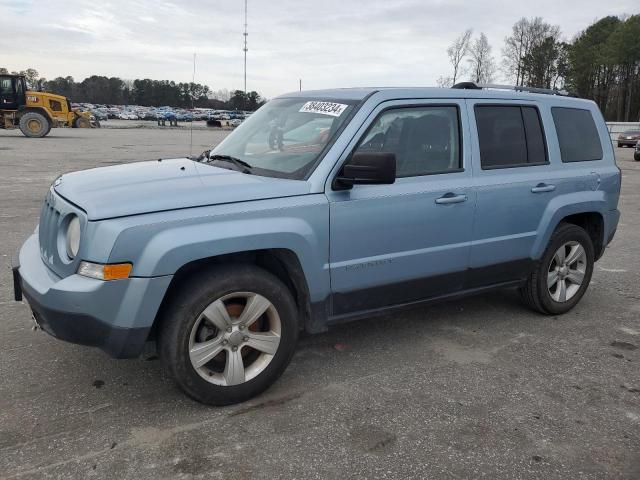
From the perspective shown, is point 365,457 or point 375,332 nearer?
point 365,457

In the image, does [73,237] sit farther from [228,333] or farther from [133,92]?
[133,92]

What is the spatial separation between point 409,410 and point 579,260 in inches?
101

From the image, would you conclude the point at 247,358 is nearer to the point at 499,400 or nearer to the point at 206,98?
the point at 499,400

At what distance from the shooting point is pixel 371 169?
10.5ft

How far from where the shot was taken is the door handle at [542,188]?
4.36 metres

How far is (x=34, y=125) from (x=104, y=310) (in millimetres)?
28841

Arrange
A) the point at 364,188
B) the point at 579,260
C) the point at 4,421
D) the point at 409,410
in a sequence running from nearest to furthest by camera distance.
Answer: the point at 4,421 < the point at 409,410 < the point at 364,188 < the point at 579,260

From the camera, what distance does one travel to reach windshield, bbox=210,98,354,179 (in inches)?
140

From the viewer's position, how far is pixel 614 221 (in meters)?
5.12

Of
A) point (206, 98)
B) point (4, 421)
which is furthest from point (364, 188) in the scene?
point (206, 98)

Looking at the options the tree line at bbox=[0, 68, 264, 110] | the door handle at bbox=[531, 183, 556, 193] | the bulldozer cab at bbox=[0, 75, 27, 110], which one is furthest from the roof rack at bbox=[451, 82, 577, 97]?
the tree line at bbox=[0, 68, 264, 110]

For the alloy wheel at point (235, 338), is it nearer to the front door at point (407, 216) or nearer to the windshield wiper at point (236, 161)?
the front door at point (407, 216)

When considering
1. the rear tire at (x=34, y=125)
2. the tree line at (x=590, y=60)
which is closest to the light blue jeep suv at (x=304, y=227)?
the rear tire at (x=34, y=125)

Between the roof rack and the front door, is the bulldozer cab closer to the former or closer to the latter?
the roof rack
